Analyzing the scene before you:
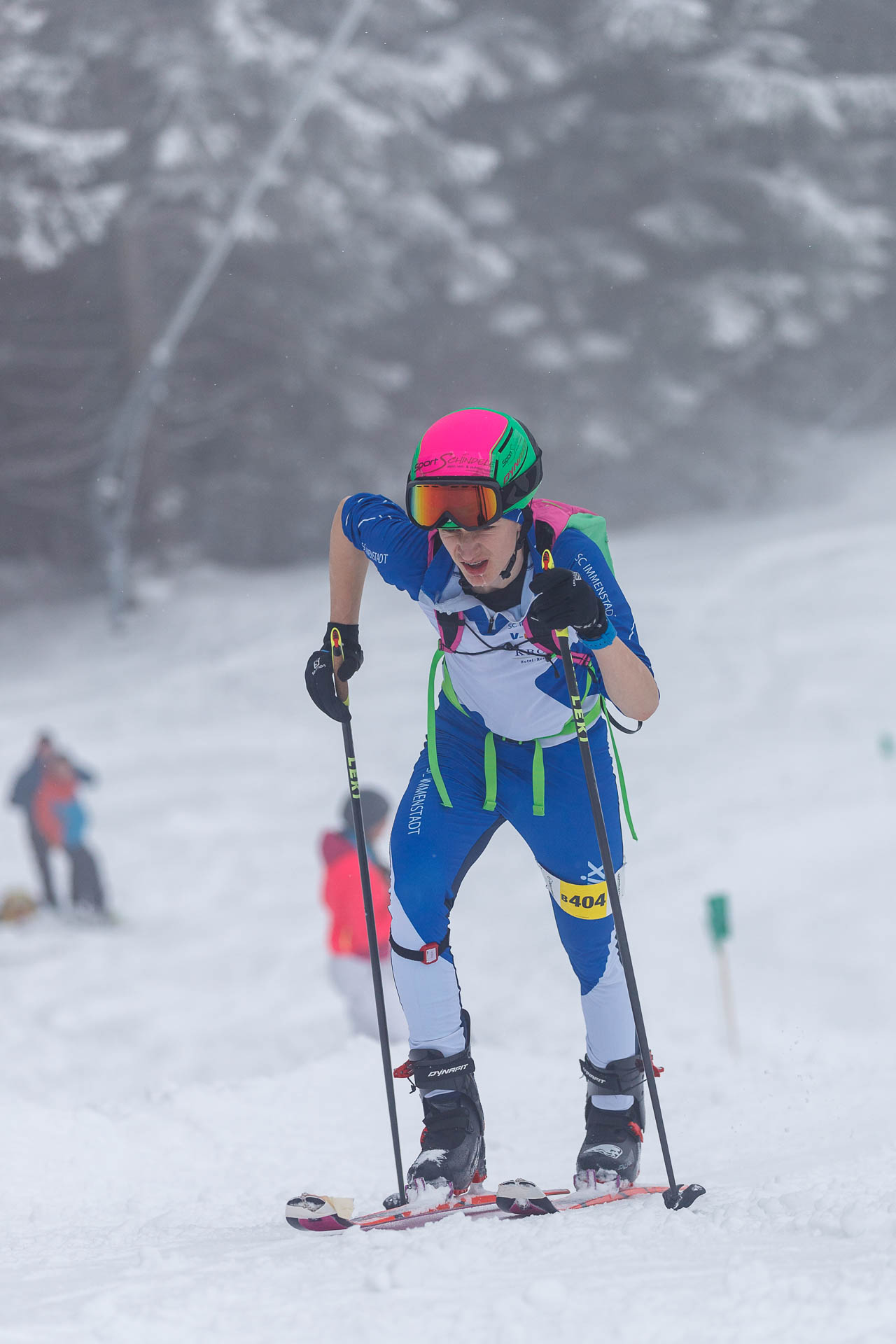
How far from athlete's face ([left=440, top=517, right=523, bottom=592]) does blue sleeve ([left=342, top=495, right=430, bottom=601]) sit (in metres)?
0.25

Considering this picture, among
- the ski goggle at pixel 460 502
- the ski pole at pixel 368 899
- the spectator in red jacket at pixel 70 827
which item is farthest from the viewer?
the spectator in red jacket at pixel 70 827

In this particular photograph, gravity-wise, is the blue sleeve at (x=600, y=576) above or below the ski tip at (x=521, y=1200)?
above

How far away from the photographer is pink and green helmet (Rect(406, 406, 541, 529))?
319 centimetres

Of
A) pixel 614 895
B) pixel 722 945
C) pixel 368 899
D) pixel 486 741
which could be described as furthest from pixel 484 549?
pixel 722 945

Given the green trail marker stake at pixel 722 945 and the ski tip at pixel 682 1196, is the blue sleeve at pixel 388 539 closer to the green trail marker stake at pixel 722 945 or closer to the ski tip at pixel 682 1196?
the ski tip at pixel 682 1196

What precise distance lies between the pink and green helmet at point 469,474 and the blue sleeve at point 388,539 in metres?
0.28

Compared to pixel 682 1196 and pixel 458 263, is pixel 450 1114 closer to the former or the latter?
pixel 682 1196

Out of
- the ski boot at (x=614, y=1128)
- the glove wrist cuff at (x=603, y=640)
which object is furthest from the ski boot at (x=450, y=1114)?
the glove wrist cuff at (x=603, y=640)

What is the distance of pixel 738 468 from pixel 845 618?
8446 mm

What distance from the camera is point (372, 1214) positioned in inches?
139

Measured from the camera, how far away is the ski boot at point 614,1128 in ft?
12.0

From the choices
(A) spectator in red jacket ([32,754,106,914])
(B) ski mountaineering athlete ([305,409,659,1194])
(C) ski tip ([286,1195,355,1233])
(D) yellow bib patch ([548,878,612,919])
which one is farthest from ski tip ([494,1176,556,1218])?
(A) spectator in red jacket ([32,754,106,914])

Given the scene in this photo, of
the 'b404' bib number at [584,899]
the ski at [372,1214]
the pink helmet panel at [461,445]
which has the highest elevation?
the pink helmet panel at [461,445]

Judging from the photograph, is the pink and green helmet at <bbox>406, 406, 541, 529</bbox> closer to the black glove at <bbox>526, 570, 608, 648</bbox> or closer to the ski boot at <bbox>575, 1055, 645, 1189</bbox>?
the black glove at <bbox>526, 570, 608, 648</bbox>
